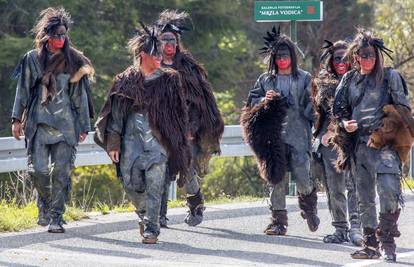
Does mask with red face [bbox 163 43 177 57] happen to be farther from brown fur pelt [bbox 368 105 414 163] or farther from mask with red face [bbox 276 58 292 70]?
brown fur pelt [bbox 368 105 414 163]

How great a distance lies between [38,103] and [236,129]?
495 centimetres

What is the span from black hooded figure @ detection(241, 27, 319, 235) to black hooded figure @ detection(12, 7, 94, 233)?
177 cm

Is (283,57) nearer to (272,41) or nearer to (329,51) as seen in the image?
(272,41)

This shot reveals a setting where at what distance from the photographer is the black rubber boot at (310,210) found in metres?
13.5

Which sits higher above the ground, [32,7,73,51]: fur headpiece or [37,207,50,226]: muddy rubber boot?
[32,7,73,51]: fur headpiece

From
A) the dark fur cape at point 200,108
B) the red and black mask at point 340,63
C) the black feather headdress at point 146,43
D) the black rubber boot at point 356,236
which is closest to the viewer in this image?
the black feather headdress at point 146,43

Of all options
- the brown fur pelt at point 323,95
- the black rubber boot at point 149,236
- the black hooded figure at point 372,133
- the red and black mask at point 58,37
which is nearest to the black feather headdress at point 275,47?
the brown fur pelt at point 323,95

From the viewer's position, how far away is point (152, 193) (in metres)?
12.6

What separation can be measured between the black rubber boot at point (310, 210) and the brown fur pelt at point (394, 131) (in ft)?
6.43

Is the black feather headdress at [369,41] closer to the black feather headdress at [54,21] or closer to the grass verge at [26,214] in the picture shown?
the black feather headdress at [54,21]

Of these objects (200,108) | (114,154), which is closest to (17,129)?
(114,154)

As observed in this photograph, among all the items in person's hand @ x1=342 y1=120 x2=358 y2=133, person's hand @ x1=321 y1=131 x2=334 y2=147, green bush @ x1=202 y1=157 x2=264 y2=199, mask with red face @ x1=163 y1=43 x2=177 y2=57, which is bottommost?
green bush @ x1=202 y1=157 x2=264 y2=199

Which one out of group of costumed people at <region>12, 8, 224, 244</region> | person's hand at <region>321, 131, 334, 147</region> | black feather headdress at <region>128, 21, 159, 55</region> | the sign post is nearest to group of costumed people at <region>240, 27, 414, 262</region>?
person's hand at <region>321, 131, 334, 147</region>

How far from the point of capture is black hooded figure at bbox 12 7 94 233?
44.0 ft
